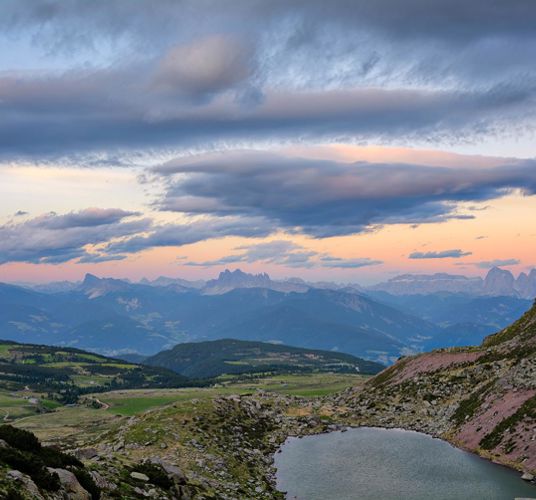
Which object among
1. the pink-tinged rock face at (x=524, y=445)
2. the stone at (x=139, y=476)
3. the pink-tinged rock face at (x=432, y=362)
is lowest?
the stone at (x=139, y=476)

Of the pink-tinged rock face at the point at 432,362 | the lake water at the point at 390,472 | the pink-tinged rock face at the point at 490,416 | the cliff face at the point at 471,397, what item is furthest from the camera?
the pink-tinged rock face at the point at 432,362

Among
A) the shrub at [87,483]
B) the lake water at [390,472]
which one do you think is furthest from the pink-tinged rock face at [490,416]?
the shrub at [87,483]

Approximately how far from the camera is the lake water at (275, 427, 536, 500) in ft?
187

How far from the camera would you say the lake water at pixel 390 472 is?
56.9m

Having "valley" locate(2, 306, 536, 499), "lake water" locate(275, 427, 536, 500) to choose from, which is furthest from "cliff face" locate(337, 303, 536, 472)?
"lake water" locate(275, 427, 536, 500)

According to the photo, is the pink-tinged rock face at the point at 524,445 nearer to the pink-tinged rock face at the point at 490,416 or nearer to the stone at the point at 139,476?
the pink-tinged rock face at the point at 490,416

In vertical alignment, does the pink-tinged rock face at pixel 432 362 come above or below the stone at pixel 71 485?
above

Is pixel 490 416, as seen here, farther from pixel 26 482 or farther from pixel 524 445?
pixel 26 482

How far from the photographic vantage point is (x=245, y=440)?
83.0 metres

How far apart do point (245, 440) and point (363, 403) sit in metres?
38.9

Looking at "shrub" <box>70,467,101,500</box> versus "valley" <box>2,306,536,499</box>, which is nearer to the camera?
"shrub" <box>70,467,101,500</box>

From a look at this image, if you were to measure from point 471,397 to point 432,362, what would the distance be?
33155mm

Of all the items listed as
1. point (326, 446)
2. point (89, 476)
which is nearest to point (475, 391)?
point (326, 446)

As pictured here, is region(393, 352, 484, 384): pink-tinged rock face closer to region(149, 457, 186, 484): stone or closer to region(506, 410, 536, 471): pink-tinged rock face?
region(506, 410, 536, 471): pink-tinged rock face
